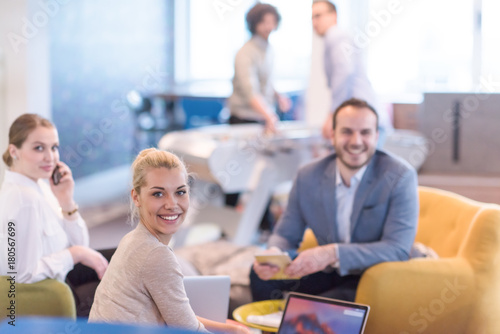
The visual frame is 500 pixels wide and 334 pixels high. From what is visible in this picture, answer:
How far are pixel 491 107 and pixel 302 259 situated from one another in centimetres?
327

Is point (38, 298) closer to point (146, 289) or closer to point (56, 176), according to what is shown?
point (56, 176)

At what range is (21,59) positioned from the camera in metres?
5.69

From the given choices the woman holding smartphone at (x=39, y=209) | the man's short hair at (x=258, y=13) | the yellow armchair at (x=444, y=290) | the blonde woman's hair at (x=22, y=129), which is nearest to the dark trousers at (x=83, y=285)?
the woman holding smartphone at (x=39, y=209)

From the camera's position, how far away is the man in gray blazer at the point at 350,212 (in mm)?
2695

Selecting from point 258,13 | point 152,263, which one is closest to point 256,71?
point 258,13

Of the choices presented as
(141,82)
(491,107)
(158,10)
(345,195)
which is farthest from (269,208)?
(158,10)

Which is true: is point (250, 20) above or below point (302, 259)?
above

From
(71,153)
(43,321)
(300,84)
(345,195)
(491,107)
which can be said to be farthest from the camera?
(300,84)

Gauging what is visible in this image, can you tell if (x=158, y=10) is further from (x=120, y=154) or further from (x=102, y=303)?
A: (x=102, y=303)

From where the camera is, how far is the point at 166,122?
8.44 meters

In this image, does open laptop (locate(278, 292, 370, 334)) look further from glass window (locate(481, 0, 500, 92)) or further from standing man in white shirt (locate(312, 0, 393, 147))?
glass window (locate(481, 0, 500, 92))

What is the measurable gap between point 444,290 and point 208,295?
912 mm

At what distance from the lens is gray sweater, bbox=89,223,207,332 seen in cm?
181

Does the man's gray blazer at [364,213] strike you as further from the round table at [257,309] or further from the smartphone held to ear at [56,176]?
the smartphone held to ear at [56,176]
